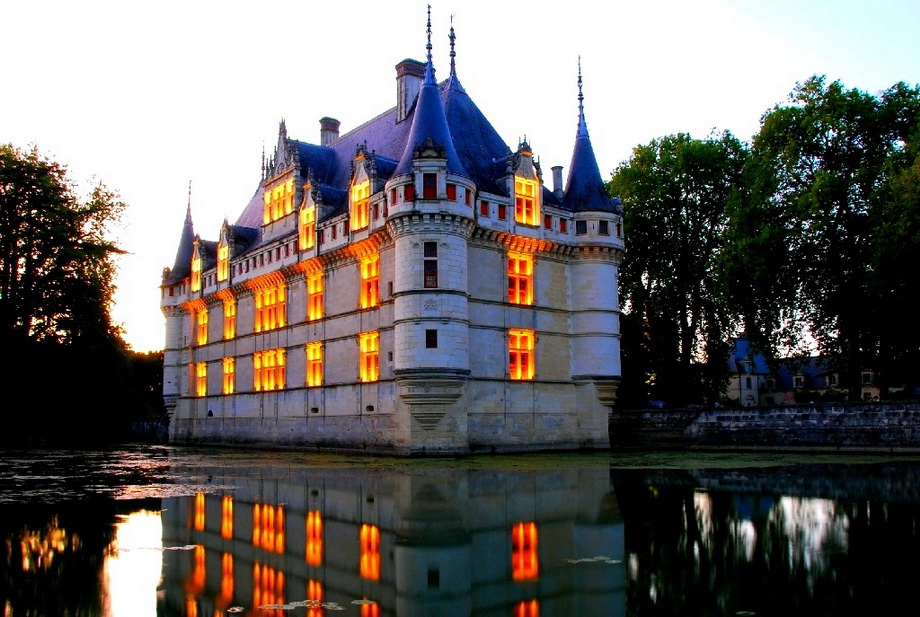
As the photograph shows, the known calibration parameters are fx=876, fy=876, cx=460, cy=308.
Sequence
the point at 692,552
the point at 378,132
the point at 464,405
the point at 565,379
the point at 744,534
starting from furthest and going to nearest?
the point at 378,132 → the point at 565,379 → the point at 464,405 → the point at 744,534 → the point at 692,552

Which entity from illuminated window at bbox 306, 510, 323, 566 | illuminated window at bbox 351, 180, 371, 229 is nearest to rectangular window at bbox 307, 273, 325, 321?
illuminated window at bbox 351, 180, 371, 229

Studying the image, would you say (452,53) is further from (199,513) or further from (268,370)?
(199,513)

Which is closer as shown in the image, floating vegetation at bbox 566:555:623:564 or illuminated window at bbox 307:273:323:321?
floating vegetation at bbox 566:555:623:564

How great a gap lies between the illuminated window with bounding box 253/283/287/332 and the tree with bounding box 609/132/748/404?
56.6ft

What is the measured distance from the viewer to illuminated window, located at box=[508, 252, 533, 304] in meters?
35.1

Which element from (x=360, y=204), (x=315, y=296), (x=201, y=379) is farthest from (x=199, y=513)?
(x=201, y=379)

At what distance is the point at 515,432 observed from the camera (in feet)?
111

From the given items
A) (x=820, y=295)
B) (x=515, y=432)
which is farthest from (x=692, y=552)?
(x=820, y=295)

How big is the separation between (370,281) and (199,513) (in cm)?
2282

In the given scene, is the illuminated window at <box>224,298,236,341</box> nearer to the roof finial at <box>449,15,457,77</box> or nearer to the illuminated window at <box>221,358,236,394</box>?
the illuminated window at <box>221,358,236,394</box>

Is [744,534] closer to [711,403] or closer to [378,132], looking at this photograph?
[378,132]

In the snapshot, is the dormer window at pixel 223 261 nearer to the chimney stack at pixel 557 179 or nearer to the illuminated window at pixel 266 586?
the chimney stack at pixel 557 179

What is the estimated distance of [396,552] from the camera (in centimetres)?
922

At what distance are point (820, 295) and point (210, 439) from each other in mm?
31158
